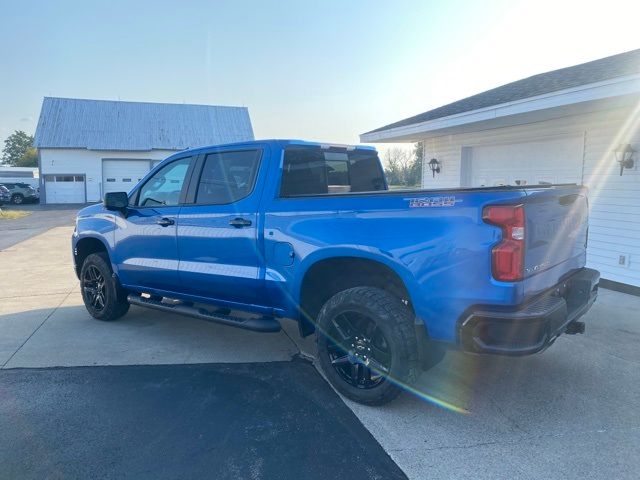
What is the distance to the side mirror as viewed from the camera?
206 inches

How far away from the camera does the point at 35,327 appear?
18.8 feet

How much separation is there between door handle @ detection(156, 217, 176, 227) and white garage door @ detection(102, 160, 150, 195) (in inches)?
1254

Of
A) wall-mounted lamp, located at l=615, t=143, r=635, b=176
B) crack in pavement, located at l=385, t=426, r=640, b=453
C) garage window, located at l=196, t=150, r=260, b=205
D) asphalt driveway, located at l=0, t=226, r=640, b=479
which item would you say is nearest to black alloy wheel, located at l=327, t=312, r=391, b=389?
asphalt driveway, located at l=0, t=226, r=640, b=479

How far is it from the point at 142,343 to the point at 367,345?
2766 millimetres

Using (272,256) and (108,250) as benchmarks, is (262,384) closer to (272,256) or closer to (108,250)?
(272,256)

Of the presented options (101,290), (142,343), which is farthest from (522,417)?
(101,290)

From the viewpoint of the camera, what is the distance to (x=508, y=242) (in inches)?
114

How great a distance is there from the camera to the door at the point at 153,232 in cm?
494

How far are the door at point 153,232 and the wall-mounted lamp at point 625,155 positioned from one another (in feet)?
21.6

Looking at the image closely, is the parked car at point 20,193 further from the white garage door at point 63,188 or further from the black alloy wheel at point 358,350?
the black alloy wheel at point 358,350

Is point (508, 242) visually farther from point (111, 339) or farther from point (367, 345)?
point (111, 339)

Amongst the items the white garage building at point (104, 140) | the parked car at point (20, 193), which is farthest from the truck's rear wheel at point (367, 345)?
the parked car at point (20, 193)

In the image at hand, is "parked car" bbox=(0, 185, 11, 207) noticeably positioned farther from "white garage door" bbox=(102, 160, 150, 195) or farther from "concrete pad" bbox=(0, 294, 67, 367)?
"concrete pad" bbox=(0, 294, 67, 367)

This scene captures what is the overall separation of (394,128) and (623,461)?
9377 millimetres
